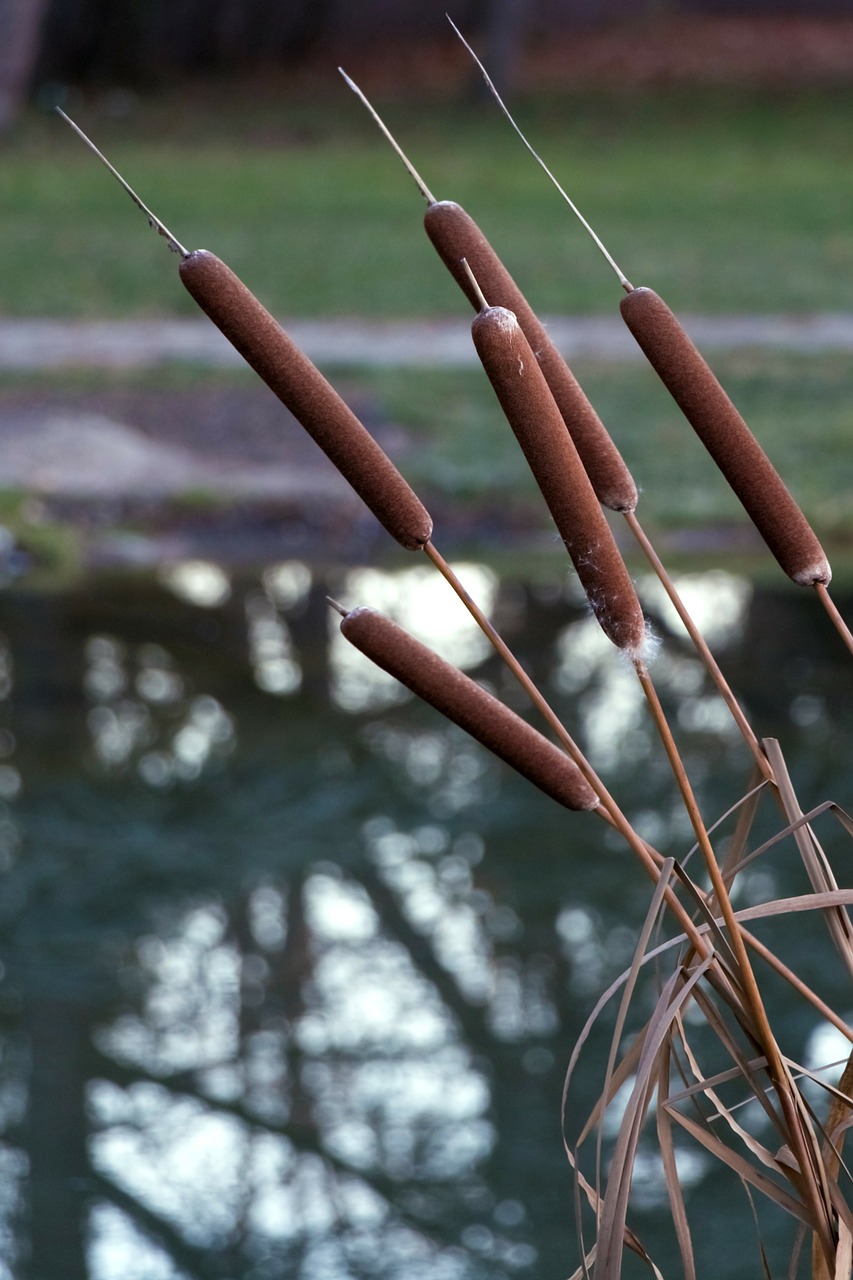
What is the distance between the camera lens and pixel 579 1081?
3.29m

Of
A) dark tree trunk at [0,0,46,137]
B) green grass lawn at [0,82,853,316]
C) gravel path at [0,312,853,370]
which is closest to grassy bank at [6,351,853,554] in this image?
gravel path at [0,312,853,370]

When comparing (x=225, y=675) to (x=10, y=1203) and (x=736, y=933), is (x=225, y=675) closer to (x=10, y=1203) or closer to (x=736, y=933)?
(x=10, y=1203)

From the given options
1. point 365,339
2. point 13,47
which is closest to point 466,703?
point 365,339

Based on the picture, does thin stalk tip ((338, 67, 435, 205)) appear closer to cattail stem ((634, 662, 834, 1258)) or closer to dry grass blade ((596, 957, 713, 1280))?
cattail stem ((634, 662, 834, 1258))

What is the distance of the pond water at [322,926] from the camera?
2893mm

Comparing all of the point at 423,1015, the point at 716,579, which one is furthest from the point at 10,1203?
the point at 716,579

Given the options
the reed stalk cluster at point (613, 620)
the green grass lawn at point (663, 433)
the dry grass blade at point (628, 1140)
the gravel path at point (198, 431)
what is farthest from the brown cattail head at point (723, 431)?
the gravel path at point (198, 431)

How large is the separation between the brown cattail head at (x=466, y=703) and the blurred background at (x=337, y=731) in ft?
6.19

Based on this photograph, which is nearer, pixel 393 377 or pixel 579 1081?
pixel 579 1081

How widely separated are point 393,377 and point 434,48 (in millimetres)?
15136

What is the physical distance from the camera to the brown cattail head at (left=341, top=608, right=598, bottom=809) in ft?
3.62

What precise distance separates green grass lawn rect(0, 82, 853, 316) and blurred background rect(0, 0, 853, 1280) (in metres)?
0.08

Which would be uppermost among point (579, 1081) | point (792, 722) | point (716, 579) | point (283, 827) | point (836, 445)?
point (836, 445)

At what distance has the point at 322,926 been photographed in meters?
3.94
